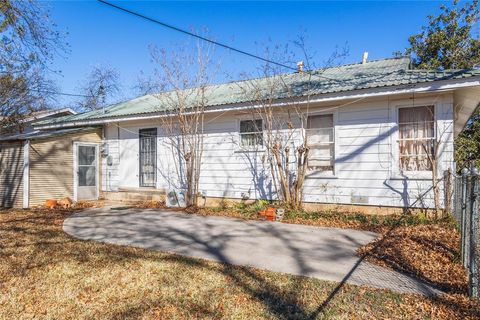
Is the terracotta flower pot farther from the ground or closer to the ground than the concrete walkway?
farther from the ground

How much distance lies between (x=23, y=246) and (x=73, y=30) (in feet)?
26.8

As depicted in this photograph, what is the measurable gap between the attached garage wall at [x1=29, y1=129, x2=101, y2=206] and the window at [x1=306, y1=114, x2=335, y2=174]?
340 inches

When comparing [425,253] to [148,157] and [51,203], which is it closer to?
[148,157]

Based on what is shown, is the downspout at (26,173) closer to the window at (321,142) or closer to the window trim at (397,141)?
the window at (321,142)

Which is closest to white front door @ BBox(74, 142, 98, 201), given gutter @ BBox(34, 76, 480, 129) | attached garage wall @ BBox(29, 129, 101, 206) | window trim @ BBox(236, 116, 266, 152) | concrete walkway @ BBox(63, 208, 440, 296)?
attached garage wall @ BBox(29, 129, 101, 206)

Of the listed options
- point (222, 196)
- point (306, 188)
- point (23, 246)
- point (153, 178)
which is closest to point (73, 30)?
point (153, 178)

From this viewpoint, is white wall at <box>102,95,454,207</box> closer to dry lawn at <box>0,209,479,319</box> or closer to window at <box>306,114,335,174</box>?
window at <box>306,114,335,174</box>

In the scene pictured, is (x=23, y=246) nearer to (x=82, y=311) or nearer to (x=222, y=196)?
(x=82, y=311)

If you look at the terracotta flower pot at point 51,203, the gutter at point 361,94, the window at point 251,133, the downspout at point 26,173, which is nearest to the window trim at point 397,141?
the gutter at point 361,94

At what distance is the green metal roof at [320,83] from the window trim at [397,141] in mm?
625

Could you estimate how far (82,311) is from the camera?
11.3ft

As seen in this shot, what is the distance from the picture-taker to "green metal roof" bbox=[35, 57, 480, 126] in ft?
26.2

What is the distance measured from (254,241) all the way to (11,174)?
9423mm

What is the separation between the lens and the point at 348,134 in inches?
350
